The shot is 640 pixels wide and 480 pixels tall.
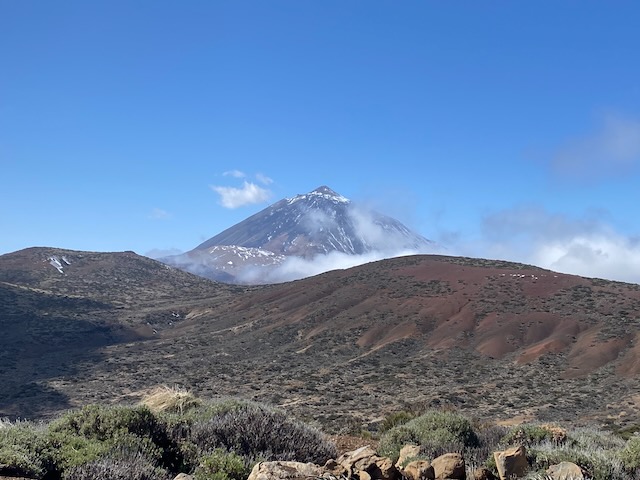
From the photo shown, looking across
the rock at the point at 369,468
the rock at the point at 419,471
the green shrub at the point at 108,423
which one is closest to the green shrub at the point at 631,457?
the rock at the point at 419,471

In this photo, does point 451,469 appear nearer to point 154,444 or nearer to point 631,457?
point 631,457

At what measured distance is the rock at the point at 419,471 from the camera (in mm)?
5570

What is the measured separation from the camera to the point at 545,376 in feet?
94.0

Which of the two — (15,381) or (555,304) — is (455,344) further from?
(15,381)

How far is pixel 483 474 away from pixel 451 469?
1.20 ft

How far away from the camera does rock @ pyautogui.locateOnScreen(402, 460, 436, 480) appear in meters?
5.57

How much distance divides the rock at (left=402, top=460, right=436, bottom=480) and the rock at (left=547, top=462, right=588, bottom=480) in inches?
46.0

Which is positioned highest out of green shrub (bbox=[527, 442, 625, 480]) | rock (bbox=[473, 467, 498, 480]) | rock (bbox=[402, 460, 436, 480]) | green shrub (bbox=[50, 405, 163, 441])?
Result: green shrub (bbox=[50, 405, 163, 441])

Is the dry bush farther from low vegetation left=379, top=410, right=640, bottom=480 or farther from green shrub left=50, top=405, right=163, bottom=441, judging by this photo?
low vegetation left=379, top=410, right=640, bottom=480

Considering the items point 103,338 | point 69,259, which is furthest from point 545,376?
point 69,259

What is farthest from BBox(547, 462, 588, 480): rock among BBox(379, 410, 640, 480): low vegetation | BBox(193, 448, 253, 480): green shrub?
BBox(193, 448, 253, 480): green shrub

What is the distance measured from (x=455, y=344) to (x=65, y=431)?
34428 mm

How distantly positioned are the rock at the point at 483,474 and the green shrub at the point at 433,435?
1534mm

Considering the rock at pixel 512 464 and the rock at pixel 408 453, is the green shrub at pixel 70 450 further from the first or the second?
the rock at pixel 512 464
